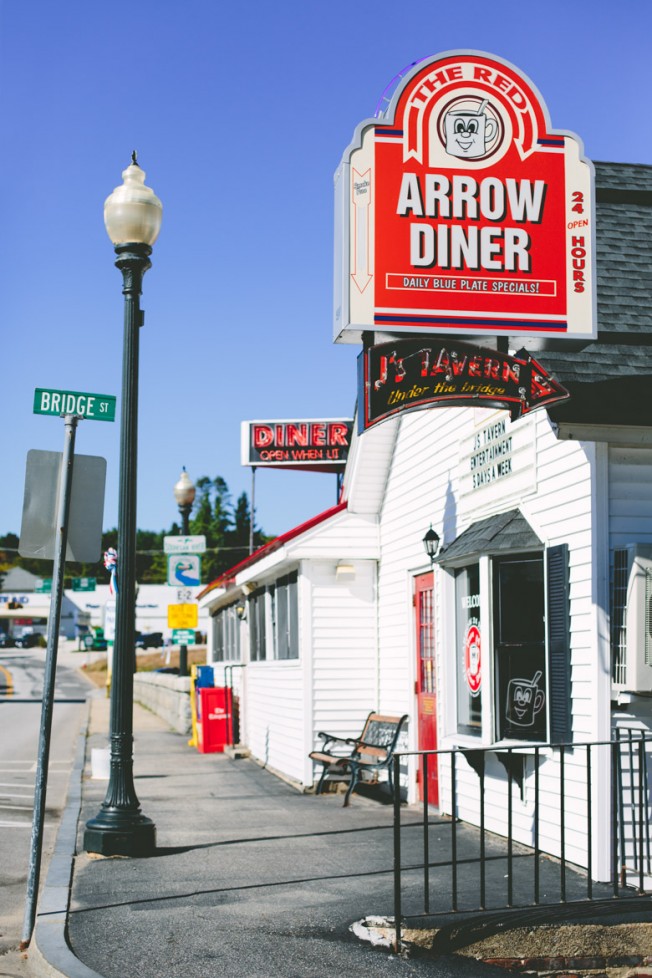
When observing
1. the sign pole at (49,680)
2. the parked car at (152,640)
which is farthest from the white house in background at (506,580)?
the parked car at (152,640)

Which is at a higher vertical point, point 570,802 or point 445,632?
point 445,632

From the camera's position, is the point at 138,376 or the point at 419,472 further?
the point at 419,472

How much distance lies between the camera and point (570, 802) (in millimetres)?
8617

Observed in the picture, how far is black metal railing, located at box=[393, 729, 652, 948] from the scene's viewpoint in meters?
6.78

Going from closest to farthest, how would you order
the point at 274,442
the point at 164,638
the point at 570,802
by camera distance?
the point at 570,802 → the point at 274,442 → the point at 164,638

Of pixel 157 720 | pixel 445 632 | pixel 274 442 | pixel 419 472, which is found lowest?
pixel 157 720

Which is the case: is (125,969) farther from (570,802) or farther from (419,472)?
(419,472)

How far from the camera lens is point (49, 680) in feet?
22.2

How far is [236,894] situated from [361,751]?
549cm

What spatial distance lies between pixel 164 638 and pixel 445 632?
83962mm

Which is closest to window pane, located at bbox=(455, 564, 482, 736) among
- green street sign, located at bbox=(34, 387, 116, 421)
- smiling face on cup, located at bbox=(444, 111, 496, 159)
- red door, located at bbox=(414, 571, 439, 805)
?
red door, located at bbox=(414, 571, 439, 805)

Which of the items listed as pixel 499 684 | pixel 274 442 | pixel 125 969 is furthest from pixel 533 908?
pixel 274 442

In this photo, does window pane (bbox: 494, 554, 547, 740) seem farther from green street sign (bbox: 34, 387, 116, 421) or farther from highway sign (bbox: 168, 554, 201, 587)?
highway sign (bbox: 168, 554, 201, 587)

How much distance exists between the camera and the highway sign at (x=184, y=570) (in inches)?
789
